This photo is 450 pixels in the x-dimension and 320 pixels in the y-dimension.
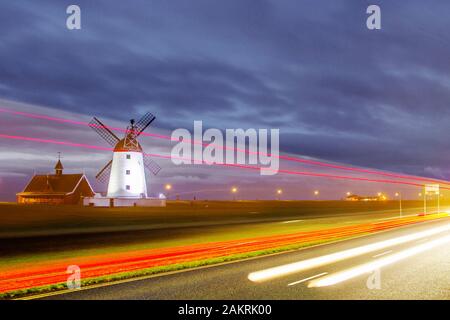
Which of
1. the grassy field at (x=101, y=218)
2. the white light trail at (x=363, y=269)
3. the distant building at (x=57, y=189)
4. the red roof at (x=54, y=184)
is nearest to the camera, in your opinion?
the white light trail at (x=363, y=269)

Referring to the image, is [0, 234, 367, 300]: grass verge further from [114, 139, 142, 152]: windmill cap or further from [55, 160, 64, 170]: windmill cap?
[55, 160, 64, 170]: windmill cap

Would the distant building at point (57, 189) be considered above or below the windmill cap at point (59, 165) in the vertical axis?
below

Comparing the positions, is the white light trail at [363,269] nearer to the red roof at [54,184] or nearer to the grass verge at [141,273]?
the grass verge at [141,273]

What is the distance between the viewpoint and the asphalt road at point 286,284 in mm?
9977

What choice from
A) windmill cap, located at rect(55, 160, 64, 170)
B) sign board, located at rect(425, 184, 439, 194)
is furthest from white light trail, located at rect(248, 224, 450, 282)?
windmill cap, located at rect(55, 160, 64, 170)

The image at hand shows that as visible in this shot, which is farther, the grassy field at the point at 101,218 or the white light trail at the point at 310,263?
the grassy field at the point at 101,218

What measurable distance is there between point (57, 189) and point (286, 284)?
7729 cm

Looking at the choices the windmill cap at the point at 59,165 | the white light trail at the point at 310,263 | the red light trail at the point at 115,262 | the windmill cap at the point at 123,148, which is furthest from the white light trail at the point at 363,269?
the windmill cap at the point at 59,165

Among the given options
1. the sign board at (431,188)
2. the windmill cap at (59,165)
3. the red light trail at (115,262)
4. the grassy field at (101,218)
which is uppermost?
the windmill cap at (59,165)

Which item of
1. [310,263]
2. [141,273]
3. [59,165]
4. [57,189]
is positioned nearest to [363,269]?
[310,263]

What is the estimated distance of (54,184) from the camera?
82.1 metres

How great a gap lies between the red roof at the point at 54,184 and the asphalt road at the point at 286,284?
7045 centimetres

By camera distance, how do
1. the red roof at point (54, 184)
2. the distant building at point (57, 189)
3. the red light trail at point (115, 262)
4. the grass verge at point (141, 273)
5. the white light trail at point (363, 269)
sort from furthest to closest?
the red roof at point (54, 184) < the distant building at point (57, 189) < the red light trail at point (115, 262) < the white light trail at point (363, 269) < the grass verge at point (141, 273)
